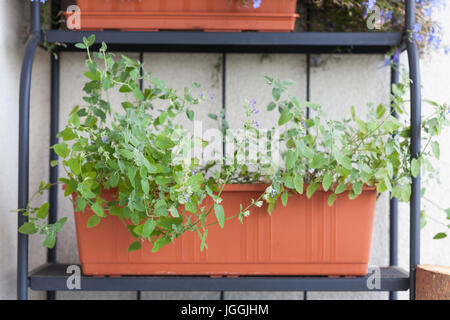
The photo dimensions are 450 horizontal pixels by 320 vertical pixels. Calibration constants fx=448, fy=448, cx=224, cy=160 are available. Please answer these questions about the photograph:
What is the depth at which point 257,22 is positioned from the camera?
0.95 m

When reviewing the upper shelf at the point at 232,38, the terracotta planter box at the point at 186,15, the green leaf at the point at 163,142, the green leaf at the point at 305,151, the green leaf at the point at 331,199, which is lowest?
the green leaf at the point at 331,199

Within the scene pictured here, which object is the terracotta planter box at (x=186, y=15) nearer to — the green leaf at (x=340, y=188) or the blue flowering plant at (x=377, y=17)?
the blue flowering plant at (x=377, y=17)

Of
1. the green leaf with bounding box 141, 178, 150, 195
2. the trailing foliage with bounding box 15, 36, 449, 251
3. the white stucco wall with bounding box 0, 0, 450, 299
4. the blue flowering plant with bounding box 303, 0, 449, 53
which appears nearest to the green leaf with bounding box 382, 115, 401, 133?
the trailing foliage with bounding box 15, 36, 449, 251

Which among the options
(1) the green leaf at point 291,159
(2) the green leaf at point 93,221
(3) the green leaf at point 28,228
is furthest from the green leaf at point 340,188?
(3) the green leaf at point 28,228

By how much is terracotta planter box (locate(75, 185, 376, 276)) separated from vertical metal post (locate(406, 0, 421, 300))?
0.29 feet

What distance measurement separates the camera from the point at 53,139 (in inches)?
45.2

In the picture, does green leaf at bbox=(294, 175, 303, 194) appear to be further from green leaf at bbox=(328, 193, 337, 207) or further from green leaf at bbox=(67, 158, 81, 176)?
green leaf at bbox=(67, 158, 81, 176)

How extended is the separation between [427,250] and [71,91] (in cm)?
102

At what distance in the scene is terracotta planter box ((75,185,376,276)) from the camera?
90 centimetres

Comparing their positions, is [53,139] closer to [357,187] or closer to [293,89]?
[293,89]

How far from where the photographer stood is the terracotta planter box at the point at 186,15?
0.95m

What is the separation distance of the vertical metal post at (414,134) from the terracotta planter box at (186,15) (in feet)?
0.78

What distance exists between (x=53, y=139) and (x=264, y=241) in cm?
61

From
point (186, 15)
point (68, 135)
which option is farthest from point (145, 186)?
point (186, 15)
